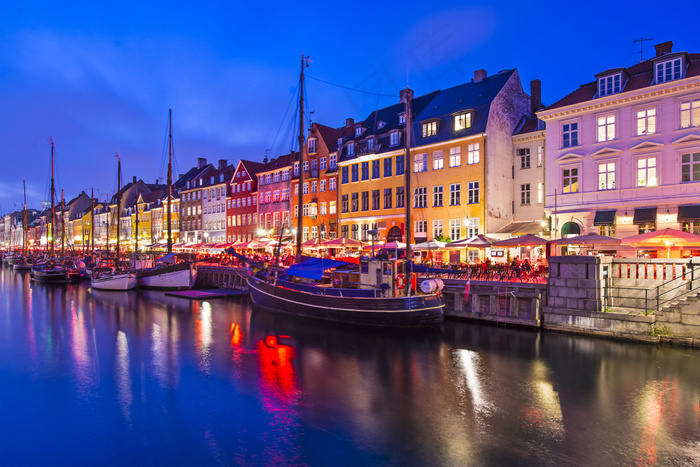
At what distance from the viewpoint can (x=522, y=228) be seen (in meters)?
32.3

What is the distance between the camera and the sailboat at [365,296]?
821 inches

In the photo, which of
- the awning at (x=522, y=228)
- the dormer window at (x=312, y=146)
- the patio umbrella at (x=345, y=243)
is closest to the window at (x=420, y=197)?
the awning at (x=522, y=228)

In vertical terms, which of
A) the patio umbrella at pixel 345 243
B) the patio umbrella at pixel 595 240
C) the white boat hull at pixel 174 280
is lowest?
the white boat hull at pixel 174 280

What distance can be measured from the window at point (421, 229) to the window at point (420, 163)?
4.69 meters

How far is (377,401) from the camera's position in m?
12.3

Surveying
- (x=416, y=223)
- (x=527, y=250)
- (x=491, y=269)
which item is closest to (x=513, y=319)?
(x=491, y=269)

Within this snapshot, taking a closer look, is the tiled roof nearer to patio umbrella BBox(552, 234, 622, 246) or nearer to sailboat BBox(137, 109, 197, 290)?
patio umbrella BBox(552, 234, 622, 246)

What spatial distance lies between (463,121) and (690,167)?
15.7 metres

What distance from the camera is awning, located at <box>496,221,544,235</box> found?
103ft

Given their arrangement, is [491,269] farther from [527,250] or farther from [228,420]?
[228,420]

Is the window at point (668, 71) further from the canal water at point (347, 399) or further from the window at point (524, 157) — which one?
the canal water at point (347, 399)

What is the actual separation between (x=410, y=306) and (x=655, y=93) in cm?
1956

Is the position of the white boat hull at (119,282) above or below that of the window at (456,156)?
below

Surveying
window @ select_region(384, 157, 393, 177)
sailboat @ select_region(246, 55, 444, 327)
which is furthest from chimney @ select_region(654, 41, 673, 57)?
sailboat @ select_region(246, 55, 444, 327)
